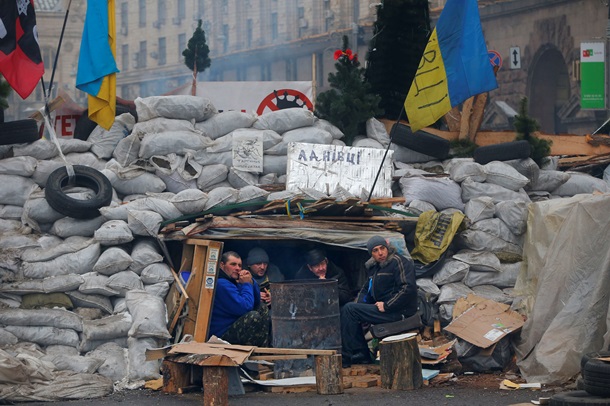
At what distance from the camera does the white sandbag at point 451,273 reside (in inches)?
528

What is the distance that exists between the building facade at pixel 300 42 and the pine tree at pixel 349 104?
10.0 ft

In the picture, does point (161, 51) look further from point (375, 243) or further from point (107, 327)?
point (375, 243)

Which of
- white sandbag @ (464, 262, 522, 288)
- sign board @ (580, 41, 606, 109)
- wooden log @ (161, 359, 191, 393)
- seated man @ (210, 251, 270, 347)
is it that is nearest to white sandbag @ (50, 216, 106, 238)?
seated man @ (210, 251, 270, 347)

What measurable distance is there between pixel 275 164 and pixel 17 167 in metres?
3.03

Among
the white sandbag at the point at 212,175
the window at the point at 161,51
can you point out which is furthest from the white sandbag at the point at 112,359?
the window at the point at 161,51

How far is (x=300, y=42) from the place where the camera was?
55031 mm

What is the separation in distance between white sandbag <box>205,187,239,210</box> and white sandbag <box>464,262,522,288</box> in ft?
8.78

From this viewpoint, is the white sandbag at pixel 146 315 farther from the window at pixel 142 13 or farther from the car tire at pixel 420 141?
the window at pixel 142 13

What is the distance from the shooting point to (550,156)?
16.4 m

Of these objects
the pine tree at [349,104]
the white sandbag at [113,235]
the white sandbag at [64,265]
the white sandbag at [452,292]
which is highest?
the pine tree at [349,104]

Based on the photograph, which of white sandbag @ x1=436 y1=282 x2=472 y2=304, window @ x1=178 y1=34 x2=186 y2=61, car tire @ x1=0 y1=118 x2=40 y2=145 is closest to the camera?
white sandbag @ x1=436 y1=282 x2=472 y2=304

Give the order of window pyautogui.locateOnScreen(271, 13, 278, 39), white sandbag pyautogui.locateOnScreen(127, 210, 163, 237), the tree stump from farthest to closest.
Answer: window pyautogui.locateOnScreen(271, 13, 278, 39)
white sandbag pyautogui.locateOnScreen(127, 210, 163, 237)
the tree stump

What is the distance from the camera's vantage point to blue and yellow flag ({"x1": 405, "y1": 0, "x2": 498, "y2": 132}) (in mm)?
13898

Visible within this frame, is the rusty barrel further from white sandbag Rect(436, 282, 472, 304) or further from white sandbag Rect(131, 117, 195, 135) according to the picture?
white sandbag Rect(131, 117, 195, 135)
